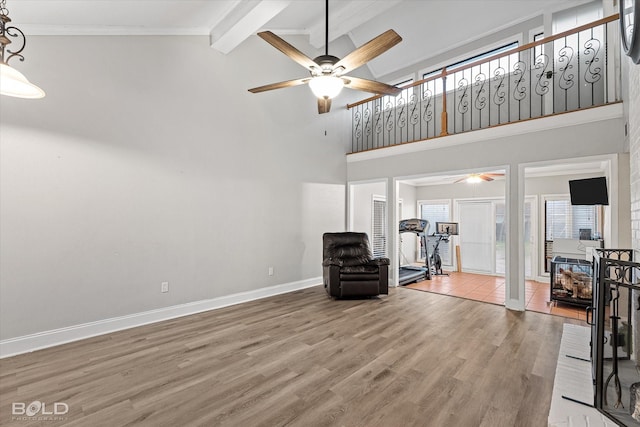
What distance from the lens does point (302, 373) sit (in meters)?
2.58

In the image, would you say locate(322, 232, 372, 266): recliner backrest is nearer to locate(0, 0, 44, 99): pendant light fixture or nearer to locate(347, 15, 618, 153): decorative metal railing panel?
locate(347, 15, 618, 153): decorative metal railing panel

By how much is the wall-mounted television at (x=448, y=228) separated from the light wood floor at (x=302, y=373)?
3.45 m

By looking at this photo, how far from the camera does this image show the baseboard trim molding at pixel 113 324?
2.99 metres

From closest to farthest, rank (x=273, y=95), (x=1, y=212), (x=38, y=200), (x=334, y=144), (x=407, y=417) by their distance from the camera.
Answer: (x=407, y=417) < (x=1, y=212) < (x=38, y=200) < (x=273, y=95) < (x=334, y=144)

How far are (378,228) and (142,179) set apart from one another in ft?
18.0

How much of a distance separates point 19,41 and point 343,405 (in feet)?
15.4

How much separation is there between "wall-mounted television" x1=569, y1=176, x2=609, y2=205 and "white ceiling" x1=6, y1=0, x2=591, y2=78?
413 centimetres

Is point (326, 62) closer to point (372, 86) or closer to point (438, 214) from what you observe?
point (372, 86)

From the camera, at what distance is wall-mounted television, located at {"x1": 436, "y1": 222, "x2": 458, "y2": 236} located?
7.35 m

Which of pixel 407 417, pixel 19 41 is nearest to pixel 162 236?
pixel 19 41

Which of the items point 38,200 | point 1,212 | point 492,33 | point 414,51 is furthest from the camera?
point 414,51

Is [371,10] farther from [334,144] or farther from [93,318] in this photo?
[93,318]

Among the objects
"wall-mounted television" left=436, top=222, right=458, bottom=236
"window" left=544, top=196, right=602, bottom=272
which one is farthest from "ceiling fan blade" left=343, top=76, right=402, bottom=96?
"window" left=544, top=196, right=602, bottom=272

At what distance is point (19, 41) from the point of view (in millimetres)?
3004
